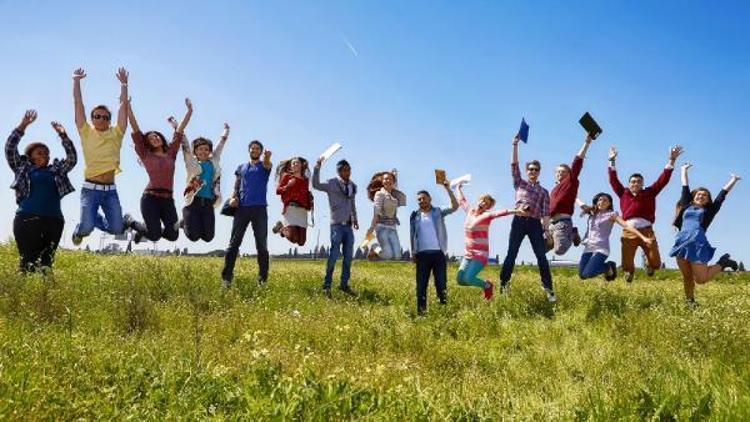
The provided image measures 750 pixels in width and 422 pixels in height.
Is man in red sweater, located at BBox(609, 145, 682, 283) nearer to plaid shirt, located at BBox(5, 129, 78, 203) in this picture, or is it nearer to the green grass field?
the green grass field

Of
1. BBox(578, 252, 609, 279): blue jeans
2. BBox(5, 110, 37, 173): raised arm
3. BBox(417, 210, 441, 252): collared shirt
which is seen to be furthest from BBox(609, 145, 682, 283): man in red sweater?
BBox(5, 110, 37, 173): raised arm

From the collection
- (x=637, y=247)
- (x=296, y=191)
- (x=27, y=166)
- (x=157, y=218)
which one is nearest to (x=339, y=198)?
(x=296, y=191)

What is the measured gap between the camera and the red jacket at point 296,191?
11.8 metres

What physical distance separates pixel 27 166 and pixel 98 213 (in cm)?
140

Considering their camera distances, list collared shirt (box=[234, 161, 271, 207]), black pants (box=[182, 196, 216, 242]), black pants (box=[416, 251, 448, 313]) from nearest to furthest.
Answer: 1. black pants (box=[416, 251, 448, 313])
2. black pants (box=[182, 196, 216, 242])
3. collared shirt (box=[234, 161, 271, 207])

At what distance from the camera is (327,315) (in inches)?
349

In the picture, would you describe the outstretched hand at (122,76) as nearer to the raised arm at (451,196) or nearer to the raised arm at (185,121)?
the raised arm at (185,121)

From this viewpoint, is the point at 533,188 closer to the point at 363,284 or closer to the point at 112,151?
the point at 363,284

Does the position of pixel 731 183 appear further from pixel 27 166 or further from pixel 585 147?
pixel 27 166

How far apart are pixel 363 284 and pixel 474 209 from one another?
12.5 feet

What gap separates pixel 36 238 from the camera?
33.8 feet

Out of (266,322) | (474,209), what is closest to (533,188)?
(474,209)

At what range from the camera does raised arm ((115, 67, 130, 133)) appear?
33.8ft

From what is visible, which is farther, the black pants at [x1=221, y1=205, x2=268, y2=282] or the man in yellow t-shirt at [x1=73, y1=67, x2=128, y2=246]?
the black pants at [x1=221, y1=205, x2=268, y2=282]
